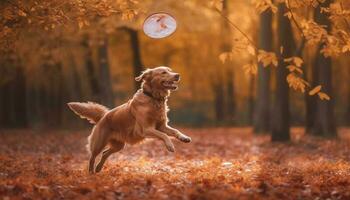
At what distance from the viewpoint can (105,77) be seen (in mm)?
27625

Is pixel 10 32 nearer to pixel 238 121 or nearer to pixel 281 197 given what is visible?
pixel 281 197

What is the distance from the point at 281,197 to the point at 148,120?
303 cm

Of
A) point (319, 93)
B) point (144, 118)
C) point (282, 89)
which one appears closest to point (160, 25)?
point (144, 118)

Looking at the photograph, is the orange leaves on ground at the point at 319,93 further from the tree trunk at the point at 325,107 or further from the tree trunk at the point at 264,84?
the tree trunk at the point at 264,84

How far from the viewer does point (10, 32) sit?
11.3 m

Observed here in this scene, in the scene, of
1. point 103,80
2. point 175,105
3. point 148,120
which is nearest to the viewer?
point 148,120

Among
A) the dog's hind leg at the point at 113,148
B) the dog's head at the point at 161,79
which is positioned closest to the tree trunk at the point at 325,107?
the dog's hind leg at the point at 113,148

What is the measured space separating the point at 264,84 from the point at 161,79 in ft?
53.3

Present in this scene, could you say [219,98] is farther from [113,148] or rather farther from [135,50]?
[113,148]

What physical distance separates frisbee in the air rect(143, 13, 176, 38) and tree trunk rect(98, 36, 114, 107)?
16.1 meters

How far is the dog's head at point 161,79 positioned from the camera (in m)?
10.2

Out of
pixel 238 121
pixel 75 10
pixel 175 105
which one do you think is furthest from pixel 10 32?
pixel 175 105

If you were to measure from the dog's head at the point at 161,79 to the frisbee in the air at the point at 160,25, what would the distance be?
110 cm

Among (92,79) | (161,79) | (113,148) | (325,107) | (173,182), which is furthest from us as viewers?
(92,79)
